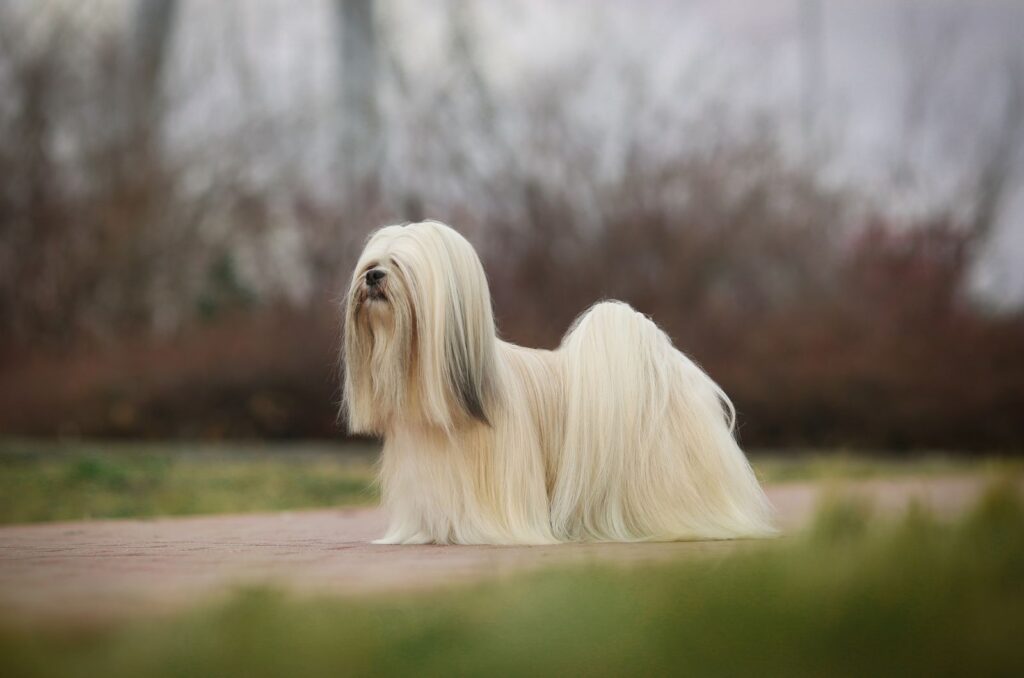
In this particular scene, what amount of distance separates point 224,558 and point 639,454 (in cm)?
198

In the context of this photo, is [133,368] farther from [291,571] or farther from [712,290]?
[291,571]

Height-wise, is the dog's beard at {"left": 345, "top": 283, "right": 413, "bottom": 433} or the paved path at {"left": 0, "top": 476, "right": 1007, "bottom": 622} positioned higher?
the dog's beard at {"left": 345, "top": 283, "right": 413, "bottom": 433}

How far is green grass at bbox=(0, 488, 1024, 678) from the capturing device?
7.16 feet

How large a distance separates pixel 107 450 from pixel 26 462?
5.34ft

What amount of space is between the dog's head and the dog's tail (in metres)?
0.51

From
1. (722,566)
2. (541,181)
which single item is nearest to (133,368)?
(541,181)

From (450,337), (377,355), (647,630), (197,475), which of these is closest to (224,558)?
(377,355)

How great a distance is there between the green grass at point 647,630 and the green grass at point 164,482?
24.6ft

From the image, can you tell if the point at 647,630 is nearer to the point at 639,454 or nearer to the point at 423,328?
the point at 423,328

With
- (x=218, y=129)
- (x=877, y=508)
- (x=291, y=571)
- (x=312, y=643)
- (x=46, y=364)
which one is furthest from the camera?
(x=218, y=129)

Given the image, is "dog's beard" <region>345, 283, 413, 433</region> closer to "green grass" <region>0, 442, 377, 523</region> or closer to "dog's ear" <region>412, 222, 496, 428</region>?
"dog's ear" <region>412, 222, 496, 428</region>

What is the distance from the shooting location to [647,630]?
7.79 feet

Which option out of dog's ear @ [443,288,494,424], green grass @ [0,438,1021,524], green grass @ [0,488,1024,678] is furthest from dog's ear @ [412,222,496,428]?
green grass @ [0,438,1021,524]

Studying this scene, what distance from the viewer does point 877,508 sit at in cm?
367
